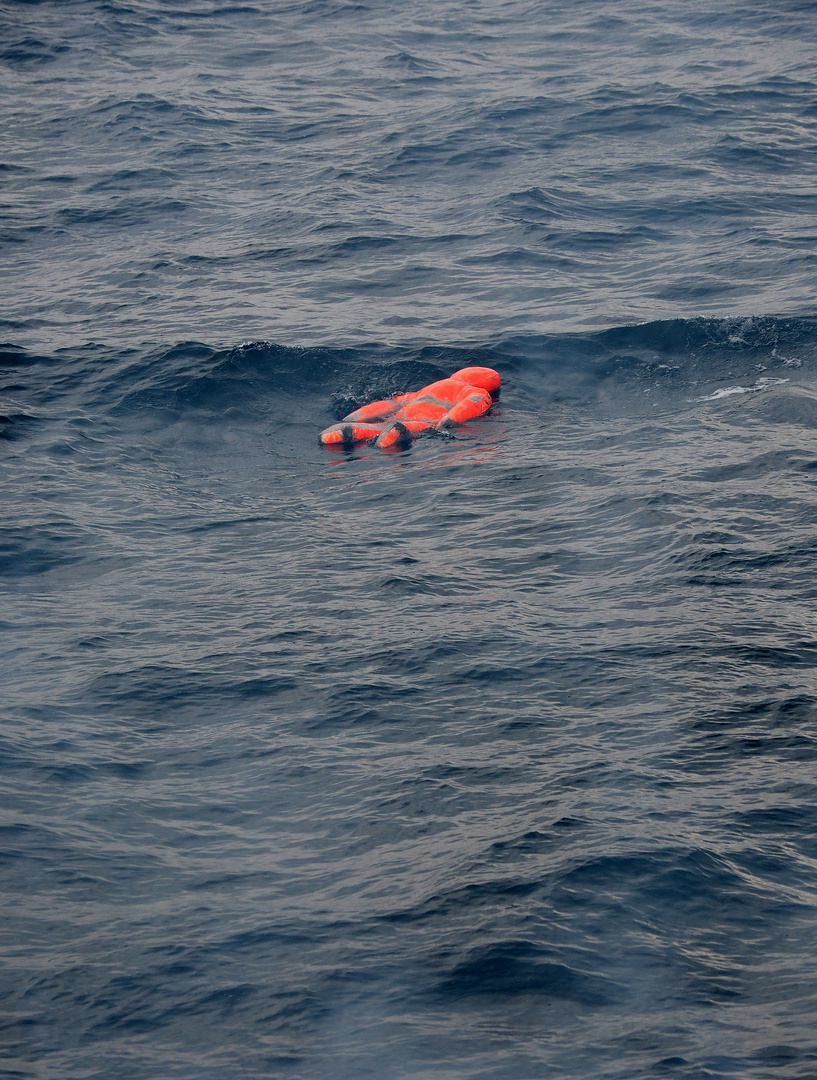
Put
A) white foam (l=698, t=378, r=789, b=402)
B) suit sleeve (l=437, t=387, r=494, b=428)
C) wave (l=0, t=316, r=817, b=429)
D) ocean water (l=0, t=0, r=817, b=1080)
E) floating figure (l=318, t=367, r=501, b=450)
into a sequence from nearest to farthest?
ocean water (l=0, t=0, r=817, b=1080)
floating figure (l=318, t=367, r=501, b=450)
suit sleeve (l=437, t=387, r=494, b=428)
white foam (l=698, t=378, r=789, b=402)
wave (l=0, t=316, r=817, b=429)

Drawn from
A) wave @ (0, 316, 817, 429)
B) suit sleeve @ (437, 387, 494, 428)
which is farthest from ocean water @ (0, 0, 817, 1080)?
suit sleeve @ (437, 387, 494, 428)

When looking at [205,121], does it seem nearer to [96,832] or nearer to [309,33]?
[309,33]

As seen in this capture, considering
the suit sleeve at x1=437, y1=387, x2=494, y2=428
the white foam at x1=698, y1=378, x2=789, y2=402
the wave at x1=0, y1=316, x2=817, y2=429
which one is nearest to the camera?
the suit sleeve at x1=437, y1=387, x2=494, y2=428

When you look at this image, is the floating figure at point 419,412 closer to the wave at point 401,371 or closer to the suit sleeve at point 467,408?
the suit sleeve at point 467,408

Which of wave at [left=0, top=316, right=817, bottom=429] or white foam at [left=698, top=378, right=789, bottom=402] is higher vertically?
wave at [left=0, top=316, right=817, bottom=429]

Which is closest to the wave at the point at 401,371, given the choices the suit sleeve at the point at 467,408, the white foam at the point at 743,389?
the white foam at the point at 743,389

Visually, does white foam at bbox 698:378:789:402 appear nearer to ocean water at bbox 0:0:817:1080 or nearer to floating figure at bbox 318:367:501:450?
ocean water at bbox 0:0:817:1080

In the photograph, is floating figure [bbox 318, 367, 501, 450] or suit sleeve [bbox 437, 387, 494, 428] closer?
floating figure [bbox 318, 367, 501, 450]
